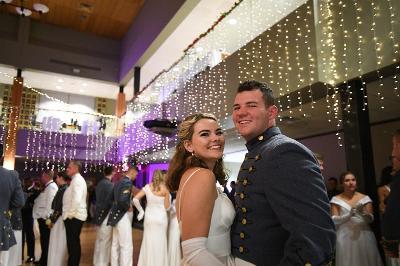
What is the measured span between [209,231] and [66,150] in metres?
12.0

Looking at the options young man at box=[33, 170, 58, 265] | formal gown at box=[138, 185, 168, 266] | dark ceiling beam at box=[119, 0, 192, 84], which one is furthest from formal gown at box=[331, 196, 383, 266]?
dark ceiling beam at box=[119, 0, 192, 84]

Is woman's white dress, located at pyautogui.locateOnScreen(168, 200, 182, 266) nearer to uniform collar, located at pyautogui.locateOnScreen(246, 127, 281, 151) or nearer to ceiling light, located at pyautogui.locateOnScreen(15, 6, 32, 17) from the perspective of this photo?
uniform collar, located at pyautogui.locateOnScreen(246, 127, 281, 151)

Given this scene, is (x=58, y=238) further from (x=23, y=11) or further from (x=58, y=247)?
(x=23, y=11)

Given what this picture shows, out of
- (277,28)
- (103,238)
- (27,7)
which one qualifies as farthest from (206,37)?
(27,7)

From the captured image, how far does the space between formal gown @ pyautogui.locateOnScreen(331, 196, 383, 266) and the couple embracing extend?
10.2ft

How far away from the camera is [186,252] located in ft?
4.85

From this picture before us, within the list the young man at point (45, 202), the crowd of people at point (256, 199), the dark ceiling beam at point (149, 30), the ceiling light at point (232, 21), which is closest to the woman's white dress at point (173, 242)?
the young man at point (45, 202)

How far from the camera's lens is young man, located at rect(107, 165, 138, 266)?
5.61 meters

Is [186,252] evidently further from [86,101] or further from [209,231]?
[86,101]

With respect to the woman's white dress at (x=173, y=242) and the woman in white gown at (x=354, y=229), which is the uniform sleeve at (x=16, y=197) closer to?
the woman's white dress at (x=173, y=242)

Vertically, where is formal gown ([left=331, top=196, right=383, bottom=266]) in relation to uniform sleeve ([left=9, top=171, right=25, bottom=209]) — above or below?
below

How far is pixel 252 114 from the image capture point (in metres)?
A: 1.47

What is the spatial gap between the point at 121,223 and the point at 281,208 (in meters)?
4.94

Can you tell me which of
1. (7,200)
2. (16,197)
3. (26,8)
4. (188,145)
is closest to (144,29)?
(26,8)
